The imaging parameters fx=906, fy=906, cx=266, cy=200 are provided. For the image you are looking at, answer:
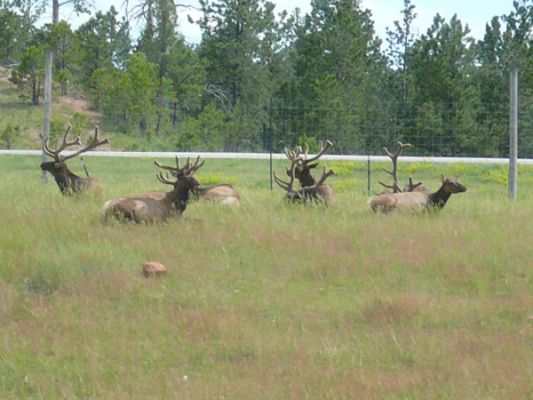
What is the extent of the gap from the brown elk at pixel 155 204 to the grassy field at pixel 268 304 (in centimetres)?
33

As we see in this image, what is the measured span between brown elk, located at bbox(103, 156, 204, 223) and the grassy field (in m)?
0.33

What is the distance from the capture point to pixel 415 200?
44.5ft

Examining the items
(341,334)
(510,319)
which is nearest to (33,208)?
(341,334)

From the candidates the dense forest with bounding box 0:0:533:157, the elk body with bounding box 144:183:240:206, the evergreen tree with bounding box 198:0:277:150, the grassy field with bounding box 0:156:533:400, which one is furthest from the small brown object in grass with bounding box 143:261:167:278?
the evergreen tree with bounding box 198:0:277:150

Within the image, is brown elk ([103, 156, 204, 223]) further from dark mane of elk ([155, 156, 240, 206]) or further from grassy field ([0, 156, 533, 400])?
dark mane of elk ([155, 156, 240, 206])

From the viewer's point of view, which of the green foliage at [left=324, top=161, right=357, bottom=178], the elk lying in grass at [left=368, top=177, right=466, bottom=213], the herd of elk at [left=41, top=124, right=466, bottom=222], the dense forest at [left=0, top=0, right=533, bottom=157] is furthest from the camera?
the dense forest at [left=0, top=0, right=533, bottom=157]

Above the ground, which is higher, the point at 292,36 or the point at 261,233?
the point at 292,36

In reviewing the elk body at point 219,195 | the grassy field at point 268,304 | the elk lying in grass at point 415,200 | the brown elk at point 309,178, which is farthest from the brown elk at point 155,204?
the elk lying in grass at point 415,200

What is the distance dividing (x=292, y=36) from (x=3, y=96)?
76.9 feet

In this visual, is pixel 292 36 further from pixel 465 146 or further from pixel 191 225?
pixel 191 225

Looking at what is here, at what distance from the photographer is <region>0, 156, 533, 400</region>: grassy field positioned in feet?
23.3

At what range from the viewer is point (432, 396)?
6672 millimetres

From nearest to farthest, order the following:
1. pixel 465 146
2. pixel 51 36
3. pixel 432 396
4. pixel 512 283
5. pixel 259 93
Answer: pixel 432 396 → pixel 512 283 → pixel 51 36 → pixel 465 146 → pixel 259 93

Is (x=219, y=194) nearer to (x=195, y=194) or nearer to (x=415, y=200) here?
(x=195, y=194)
